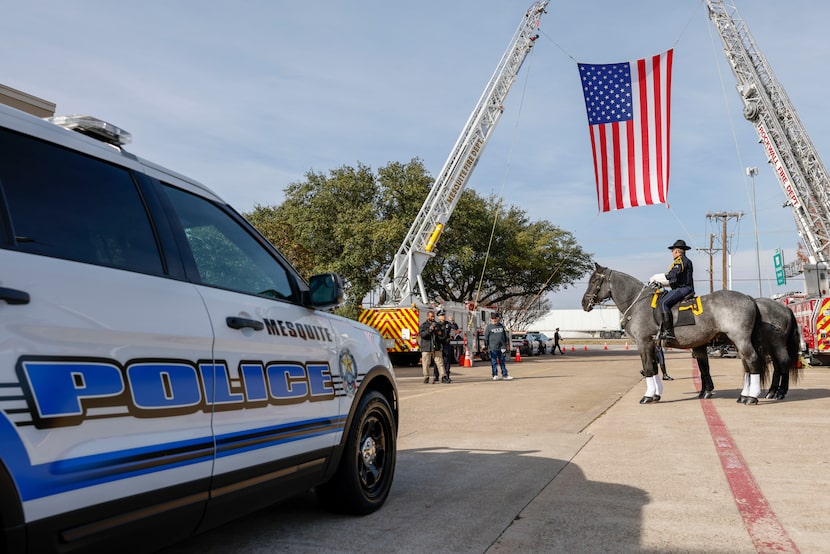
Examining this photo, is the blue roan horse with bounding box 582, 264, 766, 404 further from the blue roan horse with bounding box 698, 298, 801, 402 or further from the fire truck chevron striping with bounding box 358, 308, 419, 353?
the fire truck chevron striping with bounding box 358, 308, 419, 353

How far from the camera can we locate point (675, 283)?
11.3 metres

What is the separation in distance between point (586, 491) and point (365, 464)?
169cm

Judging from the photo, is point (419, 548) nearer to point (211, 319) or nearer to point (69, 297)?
point (211, 319)

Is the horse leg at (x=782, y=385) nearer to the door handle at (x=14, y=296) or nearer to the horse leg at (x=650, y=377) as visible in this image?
the horse leg at (x=650, y=377)

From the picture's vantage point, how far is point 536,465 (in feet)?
19.9

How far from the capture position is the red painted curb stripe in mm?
3816

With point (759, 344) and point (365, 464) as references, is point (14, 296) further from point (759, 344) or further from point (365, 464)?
point (759, 344)

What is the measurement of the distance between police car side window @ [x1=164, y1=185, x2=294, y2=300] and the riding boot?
28.5 feet

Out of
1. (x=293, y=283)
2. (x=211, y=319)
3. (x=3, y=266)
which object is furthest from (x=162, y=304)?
(x=293, y=283)

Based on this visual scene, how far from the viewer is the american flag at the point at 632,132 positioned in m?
17.0

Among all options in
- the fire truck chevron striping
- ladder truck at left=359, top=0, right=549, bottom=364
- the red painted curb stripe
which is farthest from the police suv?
ladder truck at left=359, top=0, right=549, bottom=364

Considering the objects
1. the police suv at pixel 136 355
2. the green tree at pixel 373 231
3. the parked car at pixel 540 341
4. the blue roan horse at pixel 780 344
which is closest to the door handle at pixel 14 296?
the police suv at pixel 136 355

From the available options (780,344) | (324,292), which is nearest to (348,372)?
(324,292)

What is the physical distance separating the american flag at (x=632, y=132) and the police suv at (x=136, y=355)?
1436 cm
